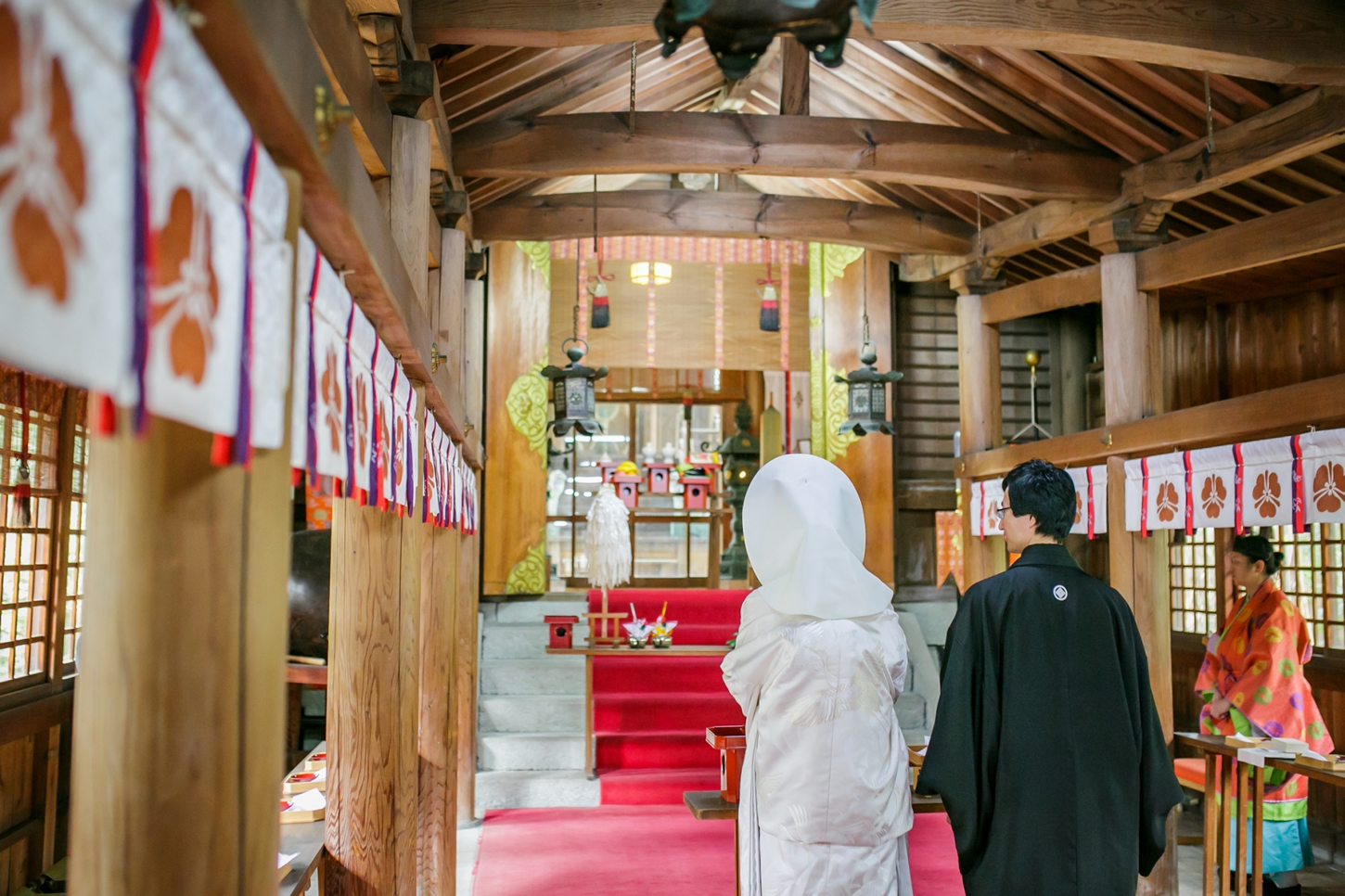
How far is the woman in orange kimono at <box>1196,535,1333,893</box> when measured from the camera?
5.76 meters

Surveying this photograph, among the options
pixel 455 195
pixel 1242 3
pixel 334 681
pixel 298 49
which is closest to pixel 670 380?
pixel 455 195

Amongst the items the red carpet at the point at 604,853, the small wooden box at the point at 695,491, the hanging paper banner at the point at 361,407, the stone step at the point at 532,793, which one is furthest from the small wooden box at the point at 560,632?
the hanging paper banner at the point at 361,407

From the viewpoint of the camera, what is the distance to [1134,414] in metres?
6.88

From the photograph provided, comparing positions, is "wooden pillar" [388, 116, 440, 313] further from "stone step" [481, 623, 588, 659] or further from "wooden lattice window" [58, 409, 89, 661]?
"stone step" [481, 623, 588, 659]

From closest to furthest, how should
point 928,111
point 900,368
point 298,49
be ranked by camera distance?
point 298,49, point 928,111, point 900,368

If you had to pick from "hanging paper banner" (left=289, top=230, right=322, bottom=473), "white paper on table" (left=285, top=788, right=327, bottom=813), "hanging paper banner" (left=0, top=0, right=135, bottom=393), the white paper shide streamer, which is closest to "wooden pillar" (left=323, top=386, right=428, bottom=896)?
"white paper on table" (left=285, top=788, right=327, bottom=813)

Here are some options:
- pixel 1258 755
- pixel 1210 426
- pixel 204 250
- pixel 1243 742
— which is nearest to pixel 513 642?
pixel 1210 426

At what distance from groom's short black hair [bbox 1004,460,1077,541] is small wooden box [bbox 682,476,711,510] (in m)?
7.45

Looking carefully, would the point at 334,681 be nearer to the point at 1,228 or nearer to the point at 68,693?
the point at 1,228

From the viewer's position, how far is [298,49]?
5.36 ft

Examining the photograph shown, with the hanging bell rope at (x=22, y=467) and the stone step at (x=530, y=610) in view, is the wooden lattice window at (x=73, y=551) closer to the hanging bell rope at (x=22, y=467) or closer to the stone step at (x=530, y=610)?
the hanging bell rope at (x=22, y=467)

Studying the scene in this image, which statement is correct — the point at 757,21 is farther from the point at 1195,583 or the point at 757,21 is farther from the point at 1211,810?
the point at 1195,583

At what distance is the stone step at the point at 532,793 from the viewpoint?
756 cm

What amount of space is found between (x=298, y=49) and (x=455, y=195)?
477cm
